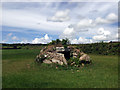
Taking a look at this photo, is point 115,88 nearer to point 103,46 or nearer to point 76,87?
point 76,87

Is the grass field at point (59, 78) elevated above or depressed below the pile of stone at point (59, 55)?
below

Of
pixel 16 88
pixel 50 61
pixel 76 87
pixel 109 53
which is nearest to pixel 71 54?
pixel 50 61

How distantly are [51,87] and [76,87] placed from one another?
1.41 meters

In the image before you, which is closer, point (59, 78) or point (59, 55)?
point (59, 78)

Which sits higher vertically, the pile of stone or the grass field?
the pile of stone

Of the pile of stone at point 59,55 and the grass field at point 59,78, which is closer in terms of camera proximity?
the grass field at point 59,78

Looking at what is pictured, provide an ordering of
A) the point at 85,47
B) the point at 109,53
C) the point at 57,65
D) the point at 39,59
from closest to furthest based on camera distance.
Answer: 1. the point at 57,65
2. the point at 39,59
3. the point at 109,53
4. the point at 85,47

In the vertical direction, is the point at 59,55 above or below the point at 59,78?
above

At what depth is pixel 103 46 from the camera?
27.4 m

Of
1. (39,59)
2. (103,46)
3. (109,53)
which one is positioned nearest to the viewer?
(39,59)

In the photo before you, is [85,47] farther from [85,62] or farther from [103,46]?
[85,62]

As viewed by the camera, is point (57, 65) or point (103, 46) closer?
point (57, 65)

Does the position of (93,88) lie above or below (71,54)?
below

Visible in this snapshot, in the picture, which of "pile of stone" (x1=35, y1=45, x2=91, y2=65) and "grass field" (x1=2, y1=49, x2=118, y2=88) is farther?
"pile of stone" (x1=35, y1=45, x2=91, y2=65)
